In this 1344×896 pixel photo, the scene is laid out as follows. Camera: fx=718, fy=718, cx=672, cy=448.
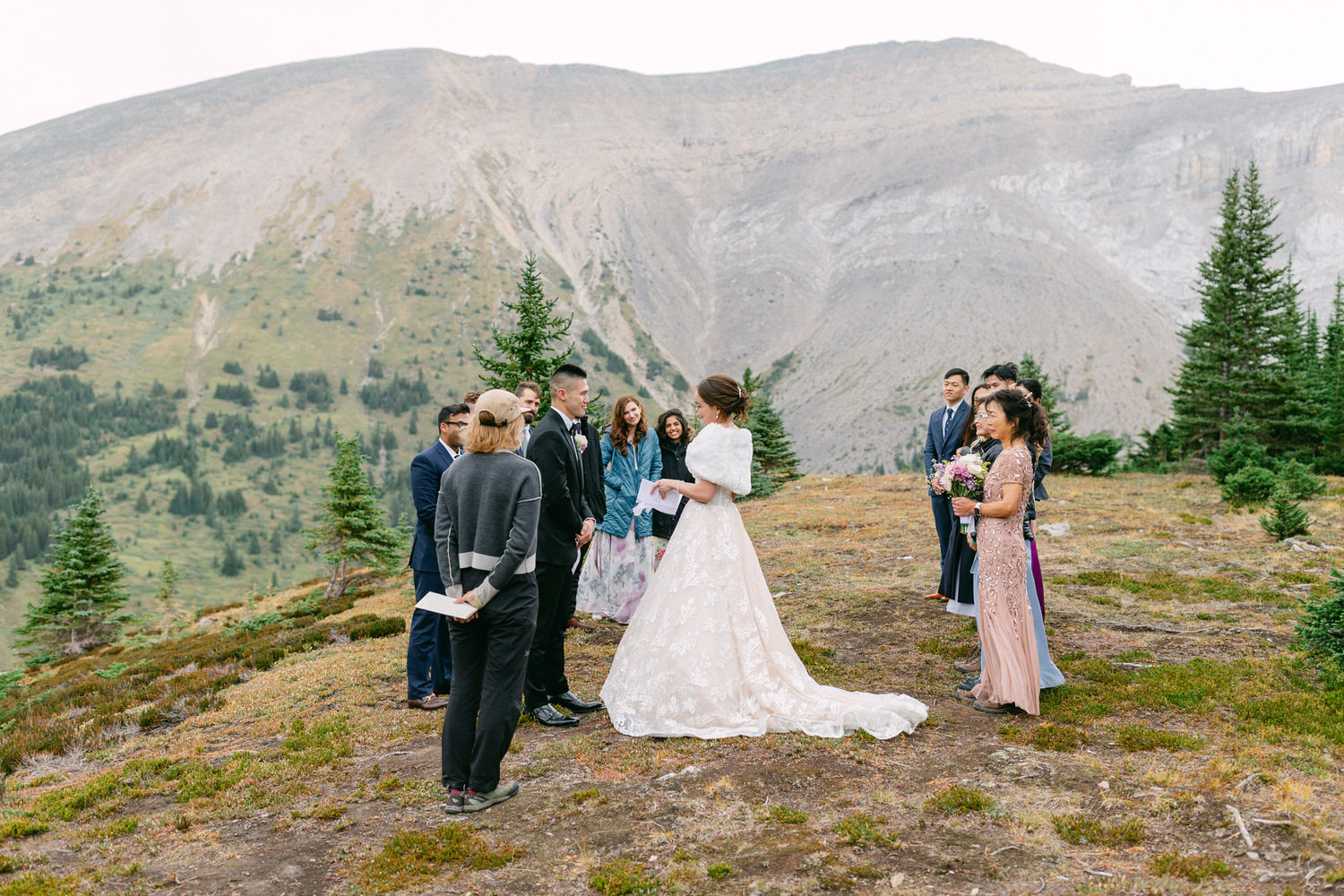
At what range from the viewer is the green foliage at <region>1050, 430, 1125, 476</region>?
28.6 m

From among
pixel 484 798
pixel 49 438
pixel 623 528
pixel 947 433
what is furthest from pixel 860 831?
Answer: pixel 49 438

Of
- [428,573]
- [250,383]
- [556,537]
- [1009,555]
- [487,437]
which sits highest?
[487,437]

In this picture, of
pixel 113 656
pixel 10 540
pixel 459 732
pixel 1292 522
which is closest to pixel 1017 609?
pixel 459 732

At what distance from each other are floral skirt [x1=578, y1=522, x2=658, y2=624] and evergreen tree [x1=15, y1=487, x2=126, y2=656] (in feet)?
98.6

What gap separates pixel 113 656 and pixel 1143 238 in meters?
205

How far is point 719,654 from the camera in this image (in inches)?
254

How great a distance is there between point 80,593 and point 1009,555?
37937 mm

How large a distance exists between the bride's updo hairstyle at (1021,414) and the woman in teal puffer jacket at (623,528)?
4.81 metres

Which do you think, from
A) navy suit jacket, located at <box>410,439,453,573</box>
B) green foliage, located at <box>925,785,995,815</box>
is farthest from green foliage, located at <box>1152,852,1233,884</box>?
navy suit jacket, located at <box>410,439,453,573</box>

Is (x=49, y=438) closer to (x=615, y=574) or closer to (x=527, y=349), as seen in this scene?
(x=527, y=349)

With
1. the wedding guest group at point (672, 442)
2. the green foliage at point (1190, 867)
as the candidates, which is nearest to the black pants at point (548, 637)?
the wedding guest group at point (672, 442)

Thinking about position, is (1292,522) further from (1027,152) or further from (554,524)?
(1027,152)

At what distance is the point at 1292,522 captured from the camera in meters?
13.9

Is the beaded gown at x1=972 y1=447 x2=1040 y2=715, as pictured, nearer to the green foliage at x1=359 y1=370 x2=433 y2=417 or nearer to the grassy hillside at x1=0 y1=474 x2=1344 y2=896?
the grassy hillside at x1=0 y1=474 x2=1344 y2=896
